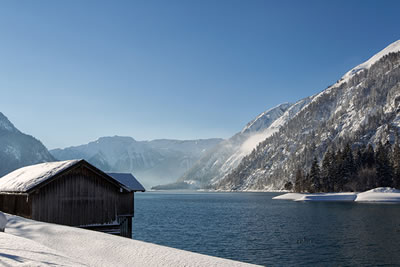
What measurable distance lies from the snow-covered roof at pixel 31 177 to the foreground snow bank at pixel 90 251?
364 inches

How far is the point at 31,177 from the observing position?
33219 millimetres

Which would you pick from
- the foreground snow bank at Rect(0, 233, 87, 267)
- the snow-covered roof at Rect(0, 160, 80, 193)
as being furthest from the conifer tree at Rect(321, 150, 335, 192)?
the foreground snow bank at Rect(0, 233, 87, 267)

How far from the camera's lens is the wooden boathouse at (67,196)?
31.8 m

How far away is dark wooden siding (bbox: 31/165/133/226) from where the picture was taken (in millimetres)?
32031

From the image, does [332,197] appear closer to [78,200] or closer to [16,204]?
[78,200]

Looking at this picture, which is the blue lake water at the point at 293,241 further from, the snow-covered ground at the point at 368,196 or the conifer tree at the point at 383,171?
the conifer tree at the point at 383,171

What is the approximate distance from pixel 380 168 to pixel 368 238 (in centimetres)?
11581

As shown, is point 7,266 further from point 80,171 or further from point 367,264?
point 367,264

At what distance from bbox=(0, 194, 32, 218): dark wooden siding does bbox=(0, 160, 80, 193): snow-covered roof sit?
898 mm

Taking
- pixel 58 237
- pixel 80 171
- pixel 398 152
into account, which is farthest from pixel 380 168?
pixel 58 237

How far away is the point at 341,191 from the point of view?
149m

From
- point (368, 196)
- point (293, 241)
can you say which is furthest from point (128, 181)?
point (368, 196)

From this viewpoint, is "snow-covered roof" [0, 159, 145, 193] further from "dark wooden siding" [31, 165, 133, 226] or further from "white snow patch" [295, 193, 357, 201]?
"white snow patch" [295, 193, 357, 201]

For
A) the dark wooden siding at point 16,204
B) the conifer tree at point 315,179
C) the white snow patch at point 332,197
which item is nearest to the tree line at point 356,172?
the conifer tree at point 315,179
